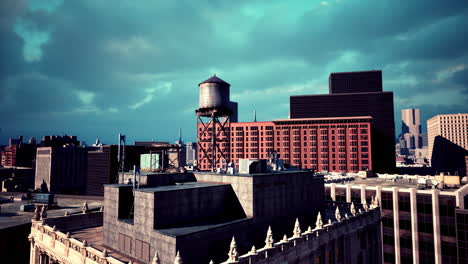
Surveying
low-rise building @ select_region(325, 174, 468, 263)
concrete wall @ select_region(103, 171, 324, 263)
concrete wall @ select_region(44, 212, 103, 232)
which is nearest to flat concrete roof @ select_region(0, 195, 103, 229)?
concrete wall @ select_region(44, 212, 103, 232)

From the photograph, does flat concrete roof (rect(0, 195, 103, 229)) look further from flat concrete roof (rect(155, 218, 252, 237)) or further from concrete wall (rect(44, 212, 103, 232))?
flat concrete roof (rect(155, 218, 252, 237))

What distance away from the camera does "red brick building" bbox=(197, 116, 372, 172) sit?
171 m

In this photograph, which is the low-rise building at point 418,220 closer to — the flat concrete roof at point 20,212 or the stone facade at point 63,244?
the stone facade at point 63,244

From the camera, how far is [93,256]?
2662 centimetres

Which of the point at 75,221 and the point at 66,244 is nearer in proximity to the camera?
the point at 66,244

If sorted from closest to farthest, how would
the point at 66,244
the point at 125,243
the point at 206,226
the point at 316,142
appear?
the point at 206,226
the point at 125,243
the point at 66,244
the point at 316,142

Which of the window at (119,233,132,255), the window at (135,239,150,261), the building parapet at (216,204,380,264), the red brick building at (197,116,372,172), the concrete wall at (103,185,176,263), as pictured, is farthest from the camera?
the red brick building at (197,116,372,172)

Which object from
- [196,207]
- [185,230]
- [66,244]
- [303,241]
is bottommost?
[303,241]

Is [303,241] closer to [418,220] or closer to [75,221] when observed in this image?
[75,221]

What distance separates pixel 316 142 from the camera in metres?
181

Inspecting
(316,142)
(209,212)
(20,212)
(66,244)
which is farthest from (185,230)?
(316,142)

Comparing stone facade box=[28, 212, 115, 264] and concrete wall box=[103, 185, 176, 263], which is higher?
concrete wall box=[103, 185, 176, 263]

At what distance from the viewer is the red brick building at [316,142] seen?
171m

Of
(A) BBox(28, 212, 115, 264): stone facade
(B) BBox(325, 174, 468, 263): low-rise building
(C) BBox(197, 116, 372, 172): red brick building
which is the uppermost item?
(C) BBox(197, 116, 372, 172): red brick building
